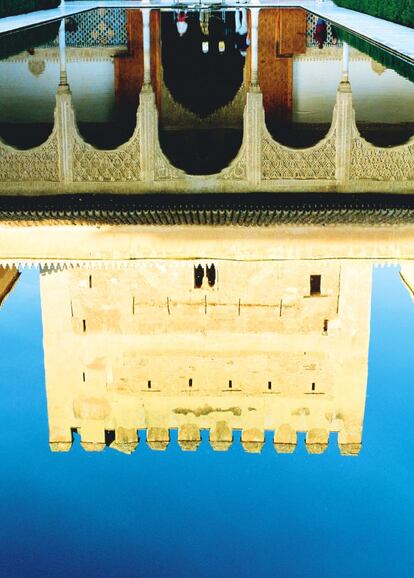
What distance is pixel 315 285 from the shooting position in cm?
912

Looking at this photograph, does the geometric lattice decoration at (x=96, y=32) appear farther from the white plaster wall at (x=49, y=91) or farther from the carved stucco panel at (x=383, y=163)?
the carved stucco panel at (x=383, y=163)

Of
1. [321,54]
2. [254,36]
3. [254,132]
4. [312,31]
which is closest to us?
[254,132]

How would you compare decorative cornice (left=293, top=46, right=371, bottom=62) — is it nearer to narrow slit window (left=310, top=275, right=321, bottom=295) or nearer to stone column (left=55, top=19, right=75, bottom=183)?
stone column (left=55, top=19, right=75, bottom=183)

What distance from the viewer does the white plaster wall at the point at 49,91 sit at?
43.6 feet

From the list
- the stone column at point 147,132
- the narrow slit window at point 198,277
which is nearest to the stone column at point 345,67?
the stone column at point 147,132

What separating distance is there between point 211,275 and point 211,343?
607 millimetres

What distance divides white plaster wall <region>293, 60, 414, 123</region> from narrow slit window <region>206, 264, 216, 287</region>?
3909 mm

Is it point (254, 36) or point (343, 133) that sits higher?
point (254, 36)

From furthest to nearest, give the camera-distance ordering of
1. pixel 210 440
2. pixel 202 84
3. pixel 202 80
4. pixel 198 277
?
pixel 202 80 < pixel 202 84 < pixel 198 277 < pixel 210 440

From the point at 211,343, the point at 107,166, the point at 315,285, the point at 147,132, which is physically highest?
the point at 147,132

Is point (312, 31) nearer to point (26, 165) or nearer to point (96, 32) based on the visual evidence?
point (96, 32)

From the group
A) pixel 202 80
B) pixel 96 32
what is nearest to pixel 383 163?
pixel 202 80

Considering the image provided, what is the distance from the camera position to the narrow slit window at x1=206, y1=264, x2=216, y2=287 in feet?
29.7

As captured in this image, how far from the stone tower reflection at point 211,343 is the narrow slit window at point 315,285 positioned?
11 mm
